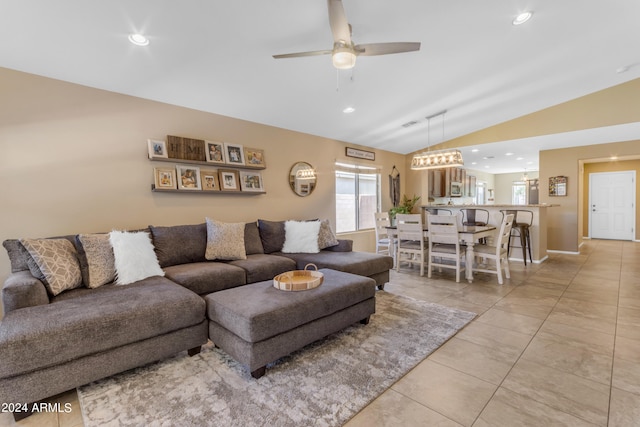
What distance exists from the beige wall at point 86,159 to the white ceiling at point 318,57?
171 millimetres

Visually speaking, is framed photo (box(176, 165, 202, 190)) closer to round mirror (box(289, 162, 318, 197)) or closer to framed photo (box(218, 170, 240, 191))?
framed photo (box(218, 170, 240, 191))

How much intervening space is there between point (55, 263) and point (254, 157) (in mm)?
2536

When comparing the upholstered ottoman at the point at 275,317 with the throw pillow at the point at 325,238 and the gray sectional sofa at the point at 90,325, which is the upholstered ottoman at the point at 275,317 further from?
the throw pillow at the point at 325,238

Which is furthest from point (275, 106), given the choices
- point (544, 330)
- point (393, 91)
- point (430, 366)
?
point (544, 330)

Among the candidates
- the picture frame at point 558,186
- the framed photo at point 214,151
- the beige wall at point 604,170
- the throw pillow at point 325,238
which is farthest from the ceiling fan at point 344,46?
the beige wall at point 604,170

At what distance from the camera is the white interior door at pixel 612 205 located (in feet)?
25.1

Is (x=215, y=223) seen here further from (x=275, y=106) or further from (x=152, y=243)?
(x=275, y=106)

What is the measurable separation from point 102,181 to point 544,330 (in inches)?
174

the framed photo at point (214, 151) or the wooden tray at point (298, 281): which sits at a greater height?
the framed photo at point (214, 151)

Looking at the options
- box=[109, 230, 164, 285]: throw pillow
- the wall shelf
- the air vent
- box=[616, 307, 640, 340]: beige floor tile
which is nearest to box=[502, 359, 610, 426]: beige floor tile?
box=[616, 307, 640, 340]: beige floor tile

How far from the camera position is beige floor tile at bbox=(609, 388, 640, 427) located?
1.49m

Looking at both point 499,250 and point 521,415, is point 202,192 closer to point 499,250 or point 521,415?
point 521,415

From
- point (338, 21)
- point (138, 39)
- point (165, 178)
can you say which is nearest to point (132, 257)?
point (165, 178)

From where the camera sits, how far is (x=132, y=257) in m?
2.59
